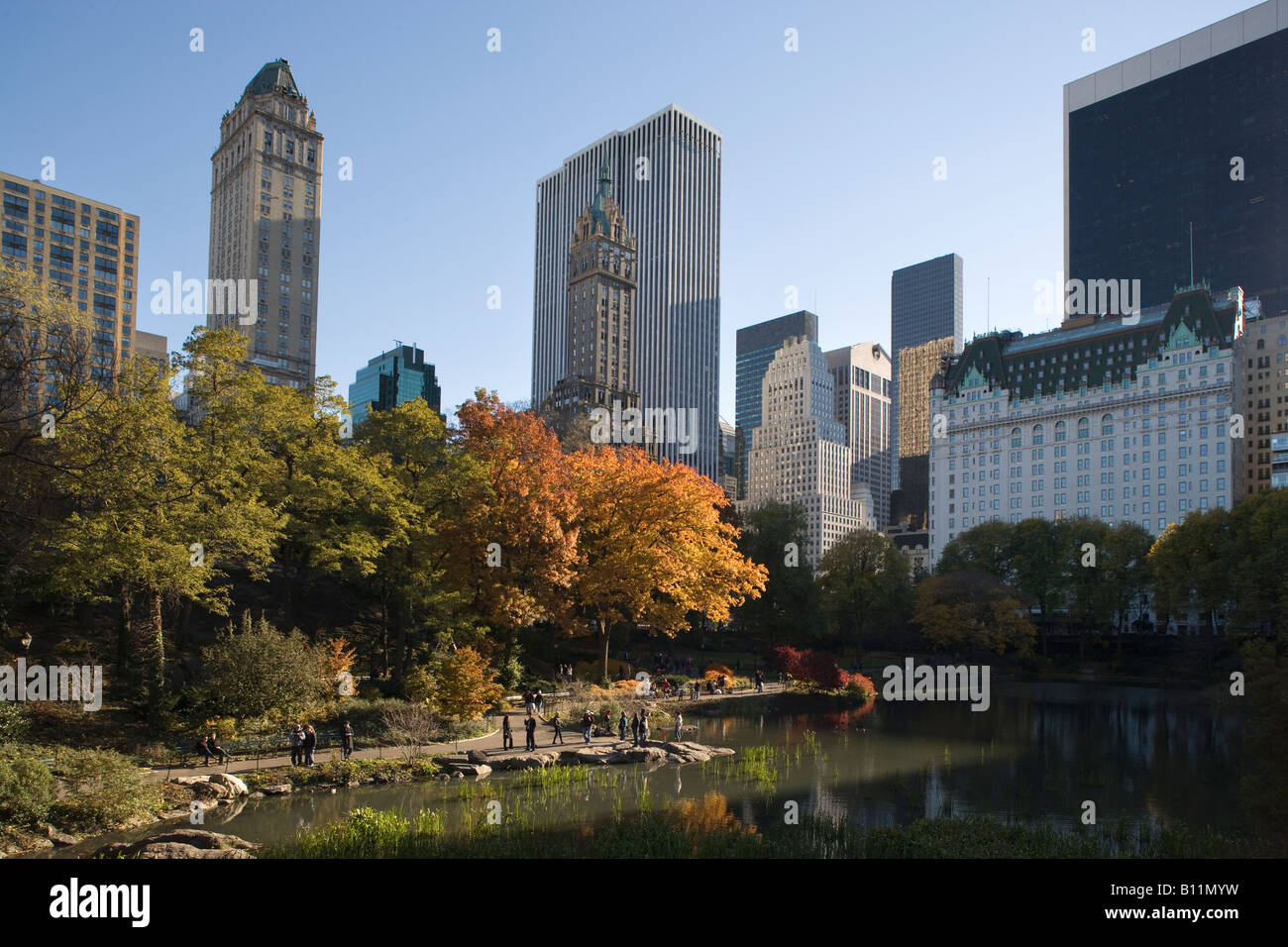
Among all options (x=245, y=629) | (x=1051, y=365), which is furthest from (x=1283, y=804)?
(x=1051, y=365)

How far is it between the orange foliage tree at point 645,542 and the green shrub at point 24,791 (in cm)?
2516

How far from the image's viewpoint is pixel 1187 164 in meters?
178

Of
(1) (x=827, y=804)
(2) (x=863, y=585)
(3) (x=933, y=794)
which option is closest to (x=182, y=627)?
(1) (x=827, y=804)

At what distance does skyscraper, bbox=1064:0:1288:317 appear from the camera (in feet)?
548

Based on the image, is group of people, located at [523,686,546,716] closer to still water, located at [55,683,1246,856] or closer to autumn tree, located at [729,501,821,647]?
still water, located at [55,683,1246,856]

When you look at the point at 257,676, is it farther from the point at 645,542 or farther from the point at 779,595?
→ the point at 779,595

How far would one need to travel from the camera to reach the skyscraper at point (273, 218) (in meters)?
143

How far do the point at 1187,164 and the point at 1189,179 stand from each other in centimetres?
318

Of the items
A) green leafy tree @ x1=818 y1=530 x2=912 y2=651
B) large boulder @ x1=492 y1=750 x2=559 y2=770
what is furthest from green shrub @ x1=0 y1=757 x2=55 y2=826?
green leafy tree @ x1=818 y1=530 x2=912 y2=651

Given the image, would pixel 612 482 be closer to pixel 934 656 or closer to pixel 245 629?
pixel 245 629

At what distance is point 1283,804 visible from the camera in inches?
766

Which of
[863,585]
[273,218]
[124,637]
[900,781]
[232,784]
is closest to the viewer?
[232,784]

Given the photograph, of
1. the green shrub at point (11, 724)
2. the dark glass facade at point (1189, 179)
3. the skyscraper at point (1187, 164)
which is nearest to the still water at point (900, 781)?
the green shrub at point (11, 724)
